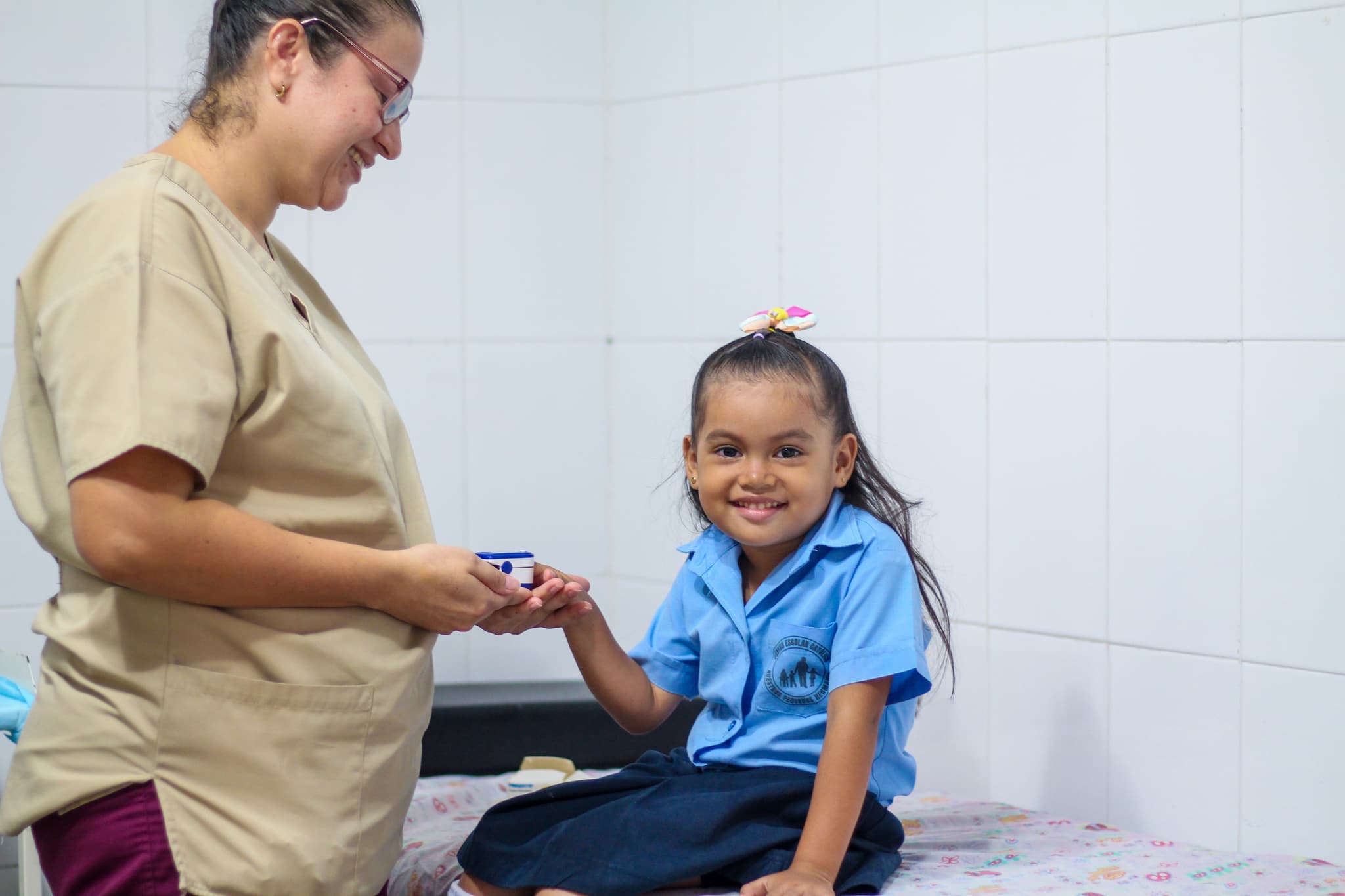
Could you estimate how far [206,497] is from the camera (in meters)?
1.29

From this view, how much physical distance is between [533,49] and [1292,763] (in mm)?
2103

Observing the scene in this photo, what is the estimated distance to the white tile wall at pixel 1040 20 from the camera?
220cm

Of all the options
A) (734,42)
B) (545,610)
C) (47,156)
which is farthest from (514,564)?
(47,156)

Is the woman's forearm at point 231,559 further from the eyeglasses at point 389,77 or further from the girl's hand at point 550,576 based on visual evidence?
the eyeglasses at point 389,77

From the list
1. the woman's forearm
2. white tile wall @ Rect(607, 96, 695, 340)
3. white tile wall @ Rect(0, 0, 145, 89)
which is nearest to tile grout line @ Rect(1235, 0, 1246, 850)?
white tile wall @ Rect(607, 96, 695, 340)

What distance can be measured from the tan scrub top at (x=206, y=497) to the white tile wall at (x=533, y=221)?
1544 mm

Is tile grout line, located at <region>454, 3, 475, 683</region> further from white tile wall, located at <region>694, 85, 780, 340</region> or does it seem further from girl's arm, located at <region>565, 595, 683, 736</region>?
girl's arm, located at <region>565, 595, 683, 736</region>

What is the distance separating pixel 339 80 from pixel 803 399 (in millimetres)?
729

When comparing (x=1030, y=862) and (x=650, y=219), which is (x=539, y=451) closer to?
(x=650, y=219)

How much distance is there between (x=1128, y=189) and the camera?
85.7 inches

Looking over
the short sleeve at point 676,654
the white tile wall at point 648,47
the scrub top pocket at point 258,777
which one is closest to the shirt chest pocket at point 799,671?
the short sleeve at point 676,654

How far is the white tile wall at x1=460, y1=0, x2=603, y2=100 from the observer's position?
289 cm

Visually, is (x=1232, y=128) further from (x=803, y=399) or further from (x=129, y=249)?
(x=129, y=249)

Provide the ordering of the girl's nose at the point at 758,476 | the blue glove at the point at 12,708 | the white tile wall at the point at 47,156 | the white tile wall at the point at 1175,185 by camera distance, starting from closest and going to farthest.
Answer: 1. the girl's nose at the point at 758,476
2. the blue glove at the point at 12,708
3. the white tile wall at the point at 1175,185
4. the white tile wall at the point at 47,156
